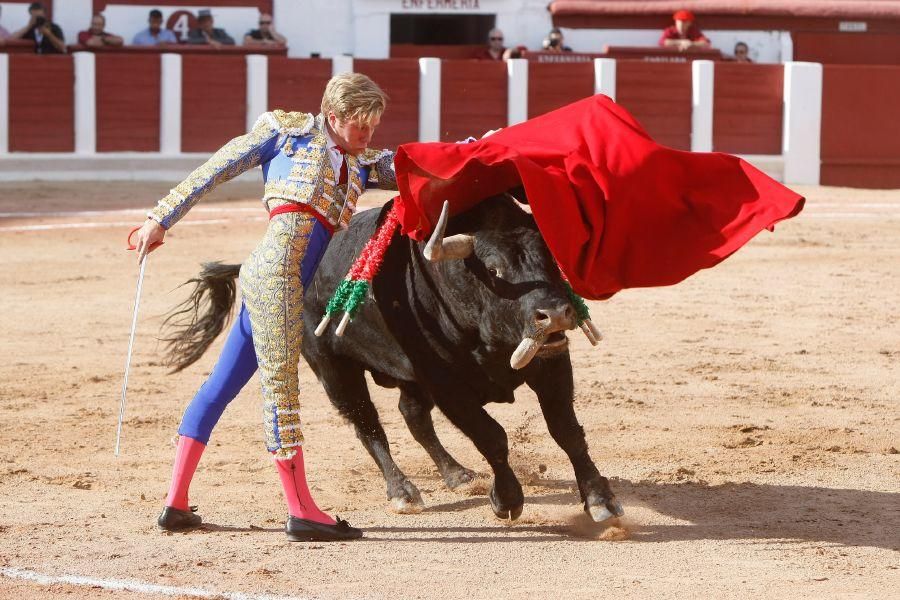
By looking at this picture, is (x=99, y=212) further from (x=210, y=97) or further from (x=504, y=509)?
(x=504, y=509)

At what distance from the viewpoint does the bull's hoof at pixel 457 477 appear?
3.86 meters

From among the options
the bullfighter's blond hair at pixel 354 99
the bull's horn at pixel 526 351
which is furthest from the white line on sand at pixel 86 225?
the bull's horn at pixel 526 351

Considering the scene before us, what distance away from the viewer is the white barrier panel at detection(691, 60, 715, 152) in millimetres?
12078

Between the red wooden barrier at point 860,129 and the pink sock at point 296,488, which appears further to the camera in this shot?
the red wooden barrier at point 860,129

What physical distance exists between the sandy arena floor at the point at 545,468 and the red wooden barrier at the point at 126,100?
4687 mm

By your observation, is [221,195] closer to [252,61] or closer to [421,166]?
[252,61]

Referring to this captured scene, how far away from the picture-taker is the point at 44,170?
1159cm

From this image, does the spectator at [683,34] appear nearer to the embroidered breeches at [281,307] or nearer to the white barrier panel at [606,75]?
the white barrier panel at [606,75]

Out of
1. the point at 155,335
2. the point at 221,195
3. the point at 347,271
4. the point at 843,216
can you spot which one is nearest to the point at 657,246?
the point at 347,271

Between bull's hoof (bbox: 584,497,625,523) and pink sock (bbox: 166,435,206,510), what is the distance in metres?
0.90

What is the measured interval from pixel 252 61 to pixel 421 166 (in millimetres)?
8916

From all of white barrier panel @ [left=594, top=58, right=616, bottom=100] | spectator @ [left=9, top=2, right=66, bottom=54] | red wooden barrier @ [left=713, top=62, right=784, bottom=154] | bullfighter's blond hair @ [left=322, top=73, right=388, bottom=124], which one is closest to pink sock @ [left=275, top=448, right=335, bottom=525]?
bullfighter's blond hair @ [left=322, top=73, right=388, bottom=124]

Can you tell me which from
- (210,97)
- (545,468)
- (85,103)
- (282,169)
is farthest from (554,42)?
(282,169)

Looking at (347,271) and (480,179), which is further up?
(480,179)
